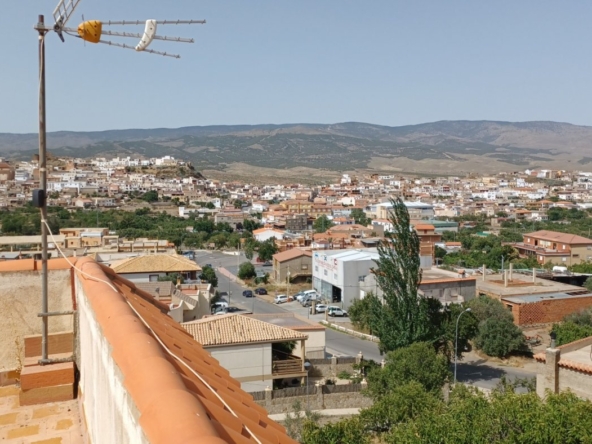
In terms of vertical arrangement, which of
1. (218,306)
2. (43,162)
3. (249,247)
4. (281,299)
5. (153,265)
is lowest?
(281,299)

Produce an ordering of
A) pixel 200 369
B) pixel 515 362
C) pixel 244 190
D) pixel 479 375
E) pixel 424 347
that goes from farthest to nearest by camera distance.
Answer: pixel 244 190 < pixel 515 362 < pixel 479 375 < pixel 424 347 < pixel 200 369

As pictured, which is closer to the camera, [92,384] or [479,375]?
[92,384]

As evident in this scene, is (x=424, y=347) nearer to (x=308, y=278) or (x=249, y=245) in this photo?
(x=308, y=278)

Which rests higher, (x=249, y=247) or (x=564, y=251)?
(x=564, y=251)

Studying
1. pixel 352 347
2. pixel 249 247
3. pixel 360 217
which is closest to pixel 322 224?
pixel 360 217

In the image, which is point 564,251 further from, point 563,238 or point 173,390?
point 173,390

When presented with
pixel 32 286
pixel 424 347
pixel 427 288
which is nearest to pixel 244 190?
pixel 427 288

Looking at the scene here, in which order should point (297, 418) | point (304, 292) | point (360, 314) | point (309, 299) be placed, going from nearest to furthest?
point (297, 418) → point (360, 314) → point (309, 299) → point (304, 292)
